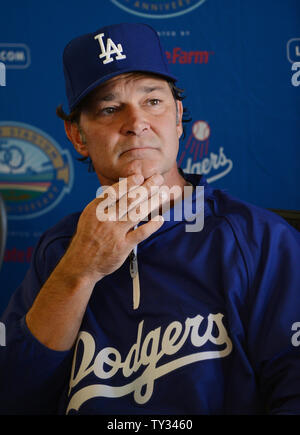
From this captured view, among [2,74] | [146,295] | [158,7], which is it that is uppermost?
[158,7]

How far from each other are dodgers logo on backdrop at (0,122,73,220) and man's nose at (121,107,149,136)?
28.9 inches

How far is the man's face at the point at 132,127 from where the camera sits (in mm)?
910

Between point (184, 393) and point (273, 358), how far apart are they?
17 cm

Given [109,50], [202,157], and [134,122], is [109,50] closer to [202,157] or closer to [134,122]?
[134,122]

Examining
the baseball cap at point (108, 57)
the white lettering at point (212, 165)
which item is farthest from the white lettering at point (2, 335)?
the white lettering at point (212, 165)

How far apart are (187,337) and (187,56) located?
106 centimetres

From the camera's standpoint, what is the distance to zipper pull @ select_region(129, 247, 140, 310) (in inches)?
34.0

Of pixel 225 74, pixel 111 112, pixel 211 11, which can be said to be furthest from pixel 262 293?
pixel 211 11

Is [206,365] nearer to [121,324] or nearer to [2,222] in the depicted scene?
[121,324]

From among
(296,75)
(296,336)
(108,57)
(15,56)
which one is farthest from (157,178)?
(15,56)

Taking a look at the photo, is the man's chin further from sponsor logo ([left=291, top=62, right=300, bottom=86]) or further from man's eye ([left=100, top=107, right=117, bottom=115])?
sponsor logo ([left=291, top=62, right=300, bottom=86])

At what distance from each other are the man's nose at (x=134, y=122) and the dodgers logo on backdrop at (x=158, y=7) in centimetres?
74

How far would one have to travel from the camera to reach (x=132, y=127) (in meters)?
0.90

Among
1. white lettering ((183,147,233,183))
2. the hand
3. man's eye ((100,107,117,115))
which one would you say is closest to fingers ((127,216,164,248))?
the hand
